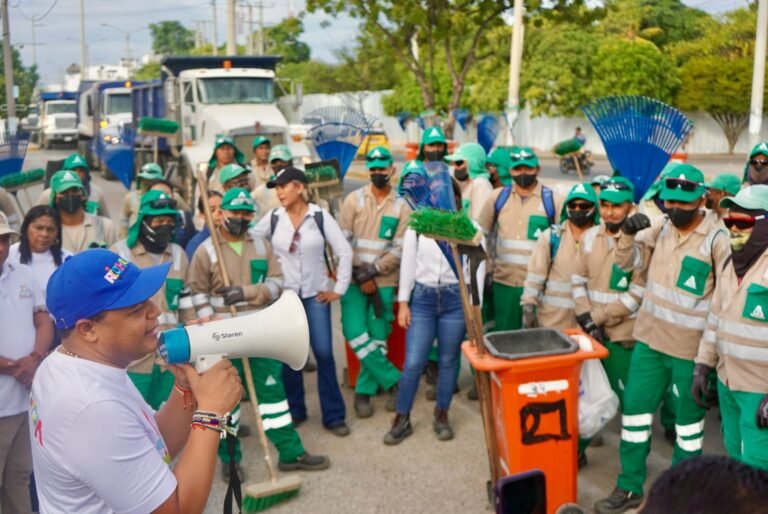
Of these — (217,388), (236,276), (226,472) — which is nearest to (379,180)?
(236,276)

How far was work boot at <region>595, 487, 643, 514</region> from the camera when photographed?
191 inches

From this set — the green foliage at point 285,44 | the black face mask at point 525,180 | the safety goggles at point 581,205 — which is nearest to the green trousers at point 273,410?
the safety goggles at point 581,205

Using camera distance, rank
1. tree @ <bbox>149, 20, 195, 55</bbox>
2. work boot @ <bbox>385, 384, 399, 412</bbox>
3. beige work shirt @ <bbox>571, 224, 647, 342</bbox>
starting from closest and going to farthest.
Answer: beige work shirt @ <bbox>571, 224, 647, 342</bbox> < work boot @ <bbox>385, 384, 399, 412</bbox> < tree @ <bbox>149, 20, 195, 55</bbox>

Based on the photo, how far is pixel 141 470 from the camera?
2.28 metres

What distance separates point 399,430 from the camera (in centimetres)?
603

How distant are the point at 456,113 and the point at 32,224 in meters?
14.7

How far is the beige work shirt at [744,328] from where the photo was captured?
4.02 m

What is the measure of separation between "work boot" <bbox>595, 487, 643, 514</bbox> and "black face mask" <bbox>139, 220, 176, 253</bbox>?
309cm

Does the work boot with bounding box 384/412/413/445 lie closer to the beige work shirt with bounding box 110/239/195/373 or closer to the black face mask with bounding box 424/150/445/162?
the beige work shirt with bounding box 110/239/195/373

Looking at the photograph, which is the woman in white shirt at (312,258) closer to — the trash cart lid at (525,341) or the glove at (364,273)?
the glove at (364,273)

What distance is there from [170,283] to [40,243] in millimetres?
802

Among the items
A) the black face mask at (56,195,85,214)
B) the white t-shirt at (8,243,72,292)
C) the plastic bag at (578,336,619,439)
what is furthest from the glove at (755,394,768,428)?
the black face mask at (56,195,85,214)

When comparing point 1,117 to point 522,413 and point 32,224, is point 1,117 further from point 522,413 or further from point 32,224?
point 522,413

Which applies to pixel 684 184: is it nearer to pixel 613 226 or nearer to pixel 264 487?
pixel 613 226
